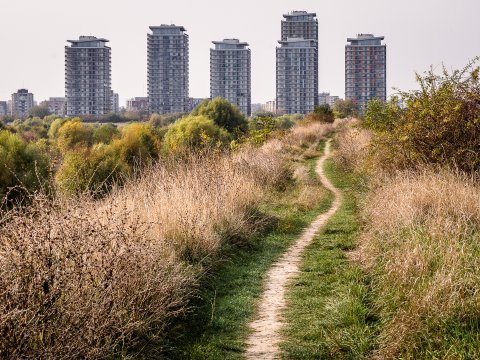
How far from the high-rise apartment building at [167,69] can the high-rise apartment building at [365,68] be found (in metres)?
39.1

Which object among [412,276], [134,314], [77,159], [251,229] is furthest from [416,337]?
[77,159]

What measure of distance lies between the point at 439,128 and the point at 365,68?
452 ft

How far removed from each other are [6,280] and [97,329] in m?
0.83

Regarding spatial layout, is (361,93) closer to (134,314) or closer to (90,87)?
(90,87)

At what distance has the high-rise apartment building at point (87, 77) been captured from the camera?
151 m

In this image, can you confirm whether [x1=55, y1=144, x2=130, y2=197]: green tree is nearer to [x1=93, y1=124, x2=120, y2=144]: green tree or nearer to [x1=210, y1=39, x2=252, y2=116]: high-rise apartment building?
[x1=93, y1=124, x2=120, y2=144]: green tree

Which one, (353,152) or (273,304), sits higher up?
(353,152)

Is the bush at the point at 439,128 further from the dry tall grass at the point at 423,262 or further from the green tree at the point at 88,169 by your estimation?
the green tree at the point at 88,169

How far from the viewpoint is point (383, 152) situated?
1717 cm

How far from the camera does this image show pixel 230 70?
15125cm

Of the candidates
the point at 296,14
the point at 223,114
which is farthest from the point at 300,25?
the point at 223,114

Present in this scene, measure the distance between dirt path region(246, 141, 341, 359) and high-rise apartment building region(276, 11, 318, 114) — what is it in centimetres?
13683

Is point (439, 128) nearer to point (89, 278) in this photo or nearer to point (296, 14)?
point (89, 278)

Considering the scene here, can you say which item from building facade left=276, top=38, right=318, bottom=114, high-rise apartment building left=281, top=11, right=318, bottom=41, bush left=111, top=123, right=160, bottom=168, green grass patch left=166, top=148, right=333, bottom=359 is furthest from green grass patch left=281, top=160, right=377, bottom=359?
high-rise apartment building left=281, top=11, right=318, bottom=41
